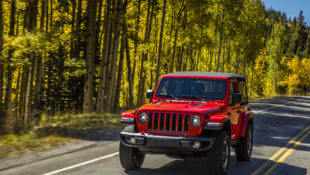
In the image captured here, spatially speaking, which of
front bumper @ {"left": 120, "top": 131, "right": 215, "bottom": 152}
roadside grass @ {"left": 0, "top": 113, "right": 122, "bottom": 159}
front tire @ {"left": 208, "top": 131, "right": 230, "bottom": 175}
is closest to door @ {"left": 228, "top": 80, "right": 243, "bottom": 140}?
front tire @ {"left": 208, "top": 131, "right": 230, "bottom": 175}

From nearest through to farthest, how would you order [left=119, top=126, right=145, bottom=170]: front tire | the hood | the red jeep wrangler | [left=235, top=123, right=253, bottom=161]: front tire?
1. the red jeep wrangler
2. the hood
3. [left=119, top=126, right=145, bottom=170]: front tire
4. [left=235, top=123, right=253, bottom=161]: front tire

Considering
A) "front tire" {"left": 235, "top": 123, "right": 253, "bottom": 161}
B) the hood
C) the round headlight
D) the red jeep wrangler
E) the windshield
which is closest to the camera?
the red jeep wrangler

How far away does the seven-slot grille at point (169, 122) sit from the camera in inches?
250

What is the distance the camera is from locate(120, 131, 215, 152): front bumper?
6180mm

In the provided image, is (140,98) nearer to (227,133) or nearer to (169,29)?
(169,29)

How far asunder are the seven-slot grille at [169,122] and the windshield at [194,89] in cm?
127

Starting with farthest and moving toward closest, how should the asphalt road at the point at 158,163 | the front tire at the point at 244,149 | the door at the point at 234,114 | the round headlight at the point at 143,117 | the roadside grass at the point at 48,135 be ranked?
the roadside grass at the point at 48,135, the front tire at the point at 244,149, the door at the point at 234,114, the asphalt road at the point at 158,163, the round headlight at the point at 143,117

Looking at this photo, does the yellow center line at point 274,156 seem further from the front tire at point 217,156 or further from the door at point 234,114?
the front tire at point 217,156

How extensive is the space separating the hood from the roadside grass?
389 centimetres

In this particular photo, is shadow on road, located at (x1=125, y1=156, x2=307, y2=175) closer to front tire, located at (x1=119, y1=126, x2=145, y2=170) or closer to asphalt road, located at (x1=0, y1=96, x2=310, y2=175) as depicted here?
asphalt road, located at (x1=0, y1=96, x2=310, y2=175)

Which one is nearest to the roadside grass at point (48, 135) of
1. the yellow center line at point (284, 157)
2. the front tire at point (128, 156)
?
the front tire at point (128, 156)

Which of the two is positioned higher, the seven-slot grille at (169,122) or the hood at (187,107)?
the hood at (187,107)

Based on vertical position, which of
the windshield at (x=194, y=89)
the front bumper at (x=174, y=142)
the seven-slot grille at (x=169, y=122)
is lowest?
the front bumper at (x=174, y=142)

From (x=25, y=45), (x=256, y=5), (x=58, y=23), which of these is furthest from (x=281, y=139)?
(x=256, y=5)
